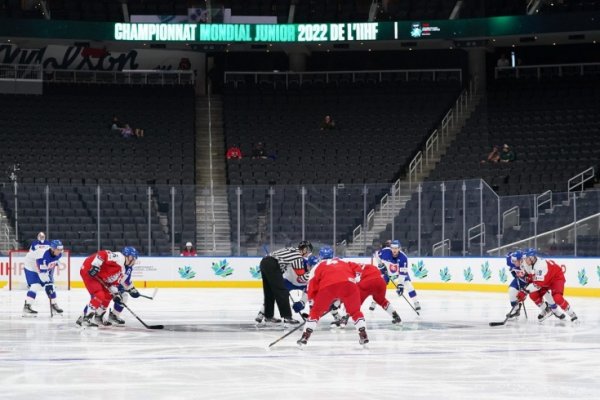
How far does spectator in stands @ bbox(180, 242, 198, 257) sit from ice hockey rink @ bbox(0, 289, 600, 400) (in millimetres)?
9557

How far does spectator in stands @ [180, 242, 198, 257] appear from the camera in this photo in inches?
1097

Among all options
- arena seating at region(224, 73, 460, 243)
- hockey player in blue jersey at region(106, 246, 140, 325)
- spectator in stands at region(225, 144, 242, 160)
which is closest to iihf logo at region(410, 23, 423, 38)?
arena seating at region(224, 73, 460, 243)

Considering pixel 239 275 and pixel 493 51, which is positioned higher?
pixel 493 51

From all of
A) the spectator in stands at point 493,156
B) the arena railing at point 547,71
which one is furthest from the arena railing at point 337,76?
the spectator in stands at point 493,156

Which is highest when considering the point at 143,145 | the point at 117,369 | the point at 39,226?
the point at 143,145

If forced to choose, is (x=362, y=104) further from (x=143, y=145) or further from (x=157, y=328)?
(x=157, y=328)

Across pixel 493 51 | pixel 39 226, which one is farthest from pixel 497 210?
pixel 493 51

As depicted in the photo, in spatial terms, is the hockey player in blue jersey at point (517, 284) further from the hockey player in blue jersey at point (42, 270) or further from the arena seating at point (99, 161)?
the arena seating at point (99, 161)

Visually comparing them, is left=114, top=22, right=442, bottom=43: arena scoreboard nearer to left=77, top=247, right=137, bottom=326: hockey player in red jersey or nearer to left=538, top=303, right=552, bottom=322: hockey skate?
left=538, top=303, right=552, bottom=322: hockey skate

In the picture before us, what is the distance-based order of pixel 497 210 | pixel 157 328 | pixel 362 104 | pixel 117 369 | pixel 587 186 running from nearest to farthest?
1. pixel 117 369
2. pixel 157 328
3. pixel 497 210
4. pixel 587 186
5. pixel 362 104

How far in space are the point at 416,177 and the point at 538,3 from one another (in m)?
6.70

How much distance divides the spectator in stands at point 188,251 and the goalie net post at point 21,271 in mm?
2741

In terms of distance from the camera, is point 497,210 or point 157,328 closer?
point 157,328

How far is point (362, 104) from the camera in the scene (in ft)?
119
